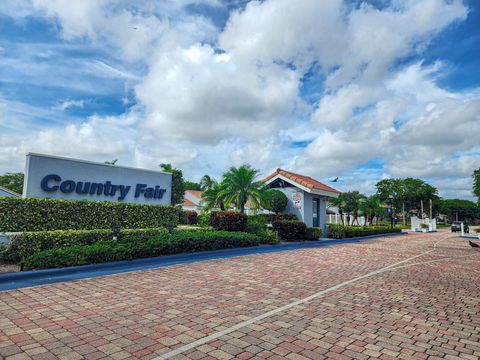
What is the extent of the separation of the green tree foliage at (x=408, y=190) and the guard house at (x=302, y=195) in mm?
59099

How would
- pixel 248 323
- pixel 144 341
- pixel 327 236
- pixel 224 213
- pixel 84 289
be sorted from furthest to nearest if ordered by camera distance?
1. pixel 327 236
2. pixel 224 213
3. pixel 84 289
4. pixel 248 323
5. pixel 144 341

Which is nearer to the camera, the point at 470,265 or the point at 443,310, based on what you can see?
the point at 443,310

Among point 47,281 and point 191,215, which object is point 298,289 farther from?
point 191,215

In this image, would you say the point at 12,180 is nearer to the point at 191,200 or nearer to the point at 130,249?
the point at 191,200

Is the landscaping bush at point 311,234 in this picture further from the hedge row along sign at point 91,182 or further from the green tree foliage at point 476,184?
the green tree foliage at point 476,184

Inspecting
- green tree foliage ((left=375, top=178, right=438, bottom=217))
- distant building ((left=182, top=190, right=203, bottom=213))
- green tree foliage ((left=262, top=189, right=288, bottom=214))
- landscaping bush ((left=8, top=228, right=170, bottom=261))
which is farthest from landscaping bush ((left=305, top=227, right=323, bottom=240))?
green tree foliage ((left=375, top=178, right=438, bottom=217))

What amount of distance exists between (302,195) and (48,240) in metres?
16.5

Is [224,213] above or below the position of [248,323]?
above

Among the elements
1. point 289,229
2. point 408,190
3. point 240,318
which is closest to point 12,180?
point 289,229

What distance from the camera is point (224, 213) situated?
1630 centimetres

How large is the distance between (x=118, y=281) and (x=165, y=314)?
2.73 m

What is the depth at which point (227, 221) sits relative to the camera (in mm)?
16094

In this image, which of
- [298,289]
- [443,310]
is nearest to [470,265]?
[443,310]

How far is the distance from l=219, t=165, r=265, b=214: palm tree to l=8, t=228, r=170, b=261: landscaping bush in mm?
8553
